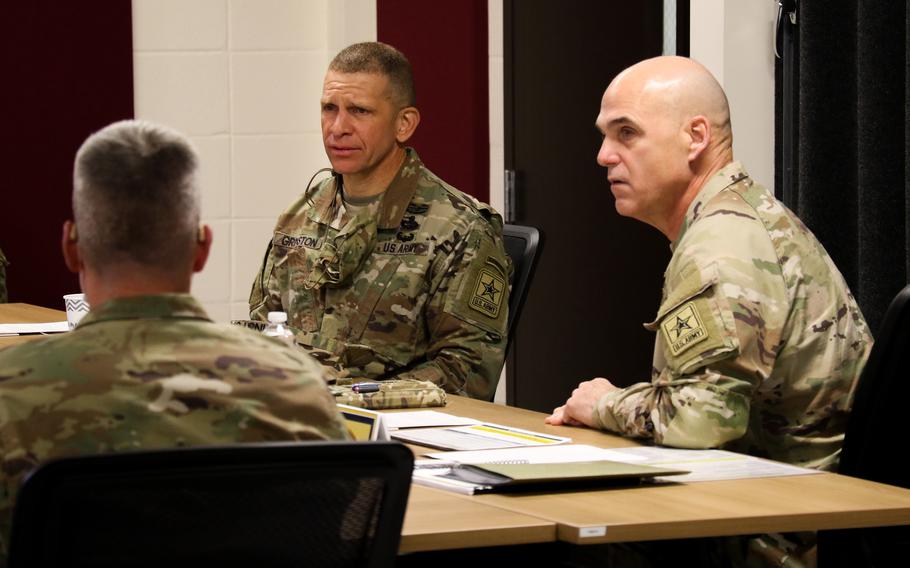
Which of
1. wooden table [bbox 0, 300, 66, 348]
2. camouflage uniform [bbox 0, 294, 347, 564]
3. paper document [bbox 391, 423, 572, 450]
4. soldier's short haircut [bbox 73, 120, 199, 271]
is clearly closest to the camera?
camouflage uniform [bbox 0, 294, 347, 564]

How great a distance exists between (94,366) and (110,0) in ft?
14.6

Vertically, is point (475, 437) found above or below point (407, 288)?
below

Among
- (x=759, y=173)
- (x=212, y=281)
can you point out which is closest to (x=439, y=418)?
(x=759, y=173)

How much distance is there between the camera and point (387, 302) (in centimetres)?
334

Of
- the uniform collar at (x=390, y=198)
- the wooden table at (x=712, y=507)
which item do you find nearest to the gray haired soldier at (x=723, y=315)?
the wooden table at (x=712, y=507)

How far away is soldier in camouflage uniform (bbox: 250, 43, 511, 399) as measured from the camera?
3287 mm

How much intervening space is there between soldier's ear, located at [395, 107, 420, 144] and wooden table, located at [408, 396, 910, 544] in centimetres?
173

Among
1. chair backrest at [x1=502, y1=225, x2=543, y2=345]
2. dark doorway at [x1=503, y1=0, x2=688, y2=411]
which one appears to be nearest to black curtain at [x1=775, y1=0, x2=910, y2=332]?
chair backrest at [x1=502, y1=225, x2=543, y2=345]

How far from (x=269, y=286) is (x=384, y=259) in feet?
1.11

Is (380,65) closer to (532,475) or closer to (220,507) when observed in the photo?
(532,475)

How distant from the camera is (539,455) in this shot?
217 cm

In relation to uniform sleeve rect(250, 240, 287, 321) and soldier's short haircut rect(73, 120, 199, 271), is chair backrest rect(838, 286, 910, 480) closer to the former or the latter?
soldier's short haircut rect(73, 120, 199, 271)

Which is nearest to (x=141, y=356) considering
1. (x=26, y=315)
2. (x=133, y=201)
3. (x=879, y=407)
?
(x=133, y=201)

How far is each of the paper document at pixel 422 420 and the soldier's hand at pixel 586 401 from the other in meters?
0.17
